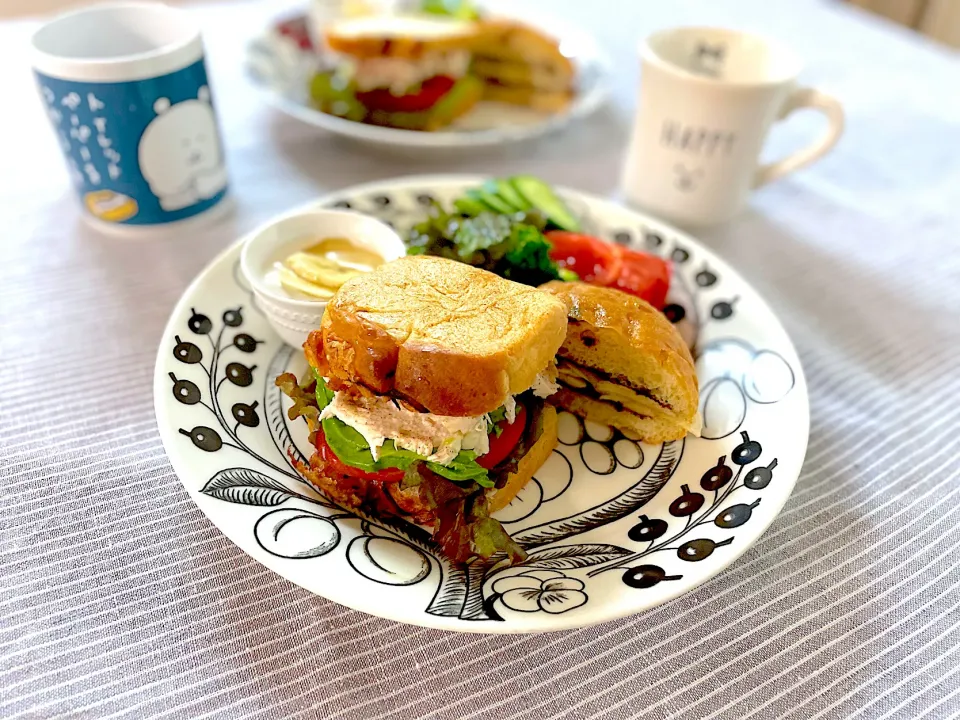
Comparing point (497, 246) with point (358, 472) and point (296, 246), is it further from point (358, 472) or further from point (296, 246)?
point (358, 472)

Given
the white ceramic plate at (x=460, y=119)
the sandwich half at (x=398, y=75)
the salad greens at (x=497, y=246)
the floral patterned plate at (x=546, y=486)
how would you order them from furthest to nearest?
the sandwich half at (x=398, y=75) → the white ceramic plate at (x=460, y=119) → the salad greens at (x=497, y=246) → the floral patterned plate at (x=546, y=486)

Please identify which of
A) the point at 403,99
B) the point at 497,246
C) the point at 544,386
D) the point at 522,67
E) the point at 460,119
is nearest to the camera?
the point at 544,386

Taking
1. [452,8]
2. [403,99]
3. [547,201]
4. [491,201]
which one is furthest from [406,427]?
[452,8]

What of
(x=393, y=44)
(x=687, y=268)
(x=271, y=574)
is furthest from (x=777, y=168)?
(x=271, y=574)

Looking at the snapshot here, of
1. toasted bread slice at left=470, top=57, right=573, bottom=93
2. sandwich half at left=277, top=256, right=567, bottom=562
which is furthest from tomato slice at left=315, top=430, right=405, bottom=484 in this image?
toasted bread slice at left=470, top=57, right=573, bottom=93

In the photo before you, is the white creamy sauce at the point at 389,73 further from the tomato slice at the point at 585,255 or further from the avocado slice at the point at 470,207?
the tomato slice at the point at 585,255

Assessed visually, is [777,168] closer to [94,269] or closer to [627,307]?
[627,307]

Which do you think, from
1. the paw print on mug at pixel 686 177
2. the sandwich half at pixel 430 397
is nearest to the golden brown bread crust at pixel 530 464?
the sandwich half at pixel 430 397
